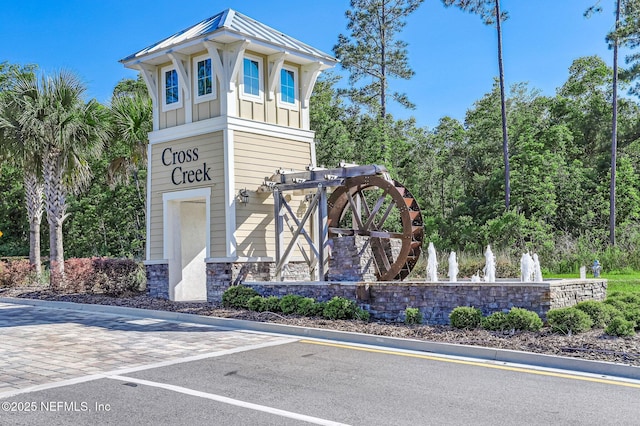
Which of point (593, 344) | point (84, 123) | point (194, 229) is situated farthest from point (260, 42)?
point (593, 344)

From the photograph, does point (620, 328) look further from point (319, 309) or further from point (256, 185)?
point (256, 185)

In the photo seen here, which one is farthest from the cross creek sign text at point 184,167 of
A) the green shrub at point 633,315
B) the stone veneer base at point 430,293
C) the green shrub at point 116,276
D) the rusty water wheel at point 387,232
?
the green shrub at point 633,315

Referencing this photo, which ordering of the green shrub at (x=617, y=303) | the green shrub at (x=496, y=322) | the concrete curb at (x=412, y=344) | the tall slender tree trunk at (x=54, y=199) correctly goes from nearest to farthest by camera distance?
the concrete curb at (x=412, y=344) < the green shrub at (x=496, y=322) < the green shrub at (x=617, y=303) < the tall slender tree trunk at (x=54, y=199)

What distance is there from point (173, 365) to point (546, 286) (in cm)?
630

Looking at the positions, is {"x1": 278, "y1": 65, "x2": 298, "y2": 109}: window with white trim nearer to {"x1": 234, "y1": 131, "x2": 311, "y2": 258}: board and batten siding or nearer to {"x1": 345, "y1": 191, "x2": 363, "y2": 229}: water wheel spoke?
{"x1": 234, "y1": 131, "x2": 311, "y2": 258}: board and batten siding

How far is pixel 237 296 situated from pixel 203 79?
20.2ft

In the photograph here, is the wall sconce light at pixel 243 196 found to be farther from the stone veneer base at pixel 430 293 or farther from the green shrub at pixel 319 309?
the green shrub at pixel 319 309

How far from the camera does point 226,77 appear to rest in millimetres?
16125

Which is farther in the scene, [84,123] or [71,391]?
[84,123]

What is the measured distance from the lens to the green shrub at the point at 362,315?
1238 cm

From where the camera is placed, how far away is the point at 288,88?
58.9 ft

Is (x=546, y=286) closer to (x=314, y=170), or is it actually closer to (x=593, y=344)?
(x=593, y=344)

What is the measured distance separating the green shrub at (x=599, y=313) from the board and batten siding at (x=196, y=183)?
8973 mm

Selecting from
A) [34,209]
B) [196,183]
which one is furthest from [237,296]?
[34,209]
